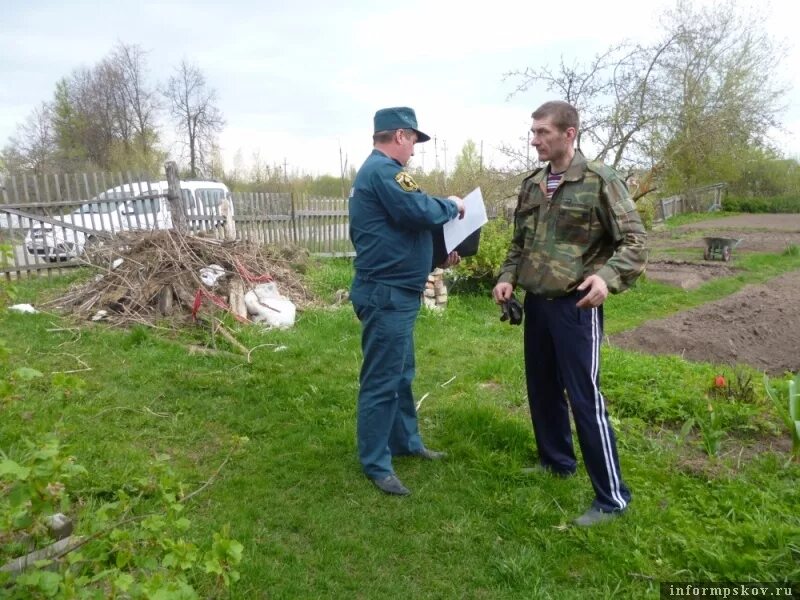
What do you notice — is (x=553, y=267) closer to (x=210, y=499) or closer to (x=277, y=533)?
(x=277, y=533)

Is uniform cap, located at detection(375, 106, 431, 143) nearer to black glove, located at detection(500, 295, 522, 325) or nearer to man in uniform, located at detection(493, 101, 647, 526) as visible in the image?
man in uniform, located at detection(493, 101, 647, 526)

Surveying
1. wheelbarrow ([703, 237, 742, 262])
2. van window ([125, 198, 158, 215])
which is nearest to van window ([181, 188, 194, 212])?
van window ([125, 198, 158, 215])

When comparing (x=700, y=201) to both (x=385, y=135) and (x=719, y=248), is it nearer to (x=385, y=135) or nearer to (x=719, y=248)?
(x=719, y=248)

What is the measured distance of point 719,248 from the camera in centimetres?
1399

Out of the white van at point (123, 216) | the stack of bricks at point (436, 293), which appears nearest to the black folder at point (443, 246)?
the stack of bricks at point (436, 293)

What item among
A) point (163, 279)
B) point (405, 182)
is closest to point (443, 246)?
point (405, 182)

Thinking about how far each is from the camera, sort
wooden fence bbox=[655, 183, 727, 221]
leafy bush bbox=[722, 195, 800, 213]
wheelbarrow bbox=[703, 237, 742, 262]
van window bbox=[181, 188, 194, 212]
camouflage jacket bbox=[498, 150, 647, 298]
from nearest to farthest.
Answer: camouflage jacket bbox=[498, 150, 647, 298] < van window bbox=[181, 188, 194, 212] < wheelbarrow bbox=[703, 237, 742, 262] < wooden fence bbox=[655, 183, 727, 221] < leafy bush bbox=[722, 195, 800, 213]

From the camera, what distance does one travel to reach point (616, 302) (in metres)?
9.55

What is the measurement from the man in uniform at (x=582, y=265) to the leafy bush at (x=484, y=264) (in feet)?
18.7

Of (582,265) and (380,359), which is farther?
(380,359)

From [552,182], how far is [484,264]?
5.94 meters

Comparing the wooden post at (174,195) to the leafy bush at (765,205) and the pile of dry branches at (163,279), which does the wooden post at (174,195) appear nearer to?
the pile of dry branches at (163,279)

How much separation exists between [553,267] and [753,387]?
2.58 m

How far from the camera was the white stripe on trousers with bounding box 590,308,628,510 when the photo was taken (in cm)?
284
